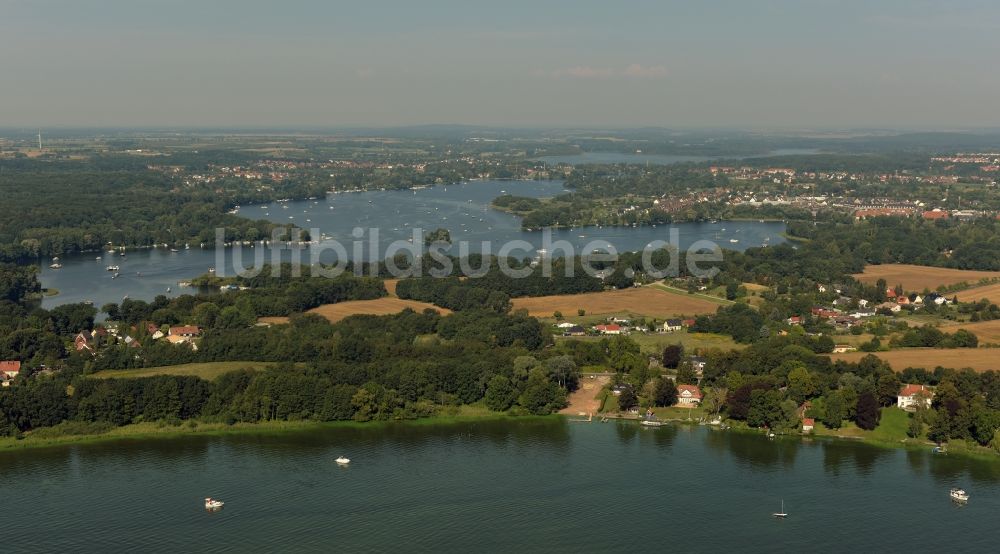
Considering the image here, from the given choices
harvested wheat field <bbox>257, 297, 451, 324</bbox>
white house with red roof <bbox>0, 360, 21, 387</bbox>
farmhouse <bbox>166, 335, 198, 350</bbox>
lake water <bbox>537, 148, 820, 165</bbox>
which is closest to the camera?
white house with red roof <bbox>0, 360, 21, 387</bbox>

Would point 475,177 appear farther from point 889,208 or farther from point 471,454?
point 471,454

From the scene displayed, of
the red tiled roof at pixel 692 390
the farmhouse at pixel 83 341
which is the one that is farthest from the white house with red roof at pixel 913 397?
the farmhouse at pixel 83 341

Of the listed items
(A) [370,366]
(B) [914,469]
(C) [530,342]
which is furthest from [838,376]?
(A) [370,366]

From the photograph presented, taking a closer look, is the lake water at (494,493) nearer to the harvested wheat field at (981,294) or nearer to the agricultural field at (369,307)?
the agricultural field at (369,307)

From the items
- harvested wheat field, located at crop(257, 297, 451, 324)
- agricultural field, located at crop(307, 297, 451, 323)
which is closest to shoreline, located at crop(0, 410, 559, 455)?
harvested wheat field, located at crop(257, 297, 451, 324)

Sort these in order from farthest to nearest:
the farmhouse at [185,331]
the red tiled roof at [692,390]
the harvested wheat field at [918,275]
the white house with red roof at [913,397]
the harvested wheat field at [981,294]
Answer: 1. the harvested wheat field at [918,275]
2. the harvested wheat field at [981,294]
3. the farmhouse at [185,331]
4. the red tiled roof at [692,390]
5. the white house with red roof at [913,397]

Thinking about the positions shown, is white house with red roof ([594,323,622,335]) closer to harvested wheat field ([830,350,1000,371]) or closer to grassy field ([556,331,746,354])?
grassy field ([556,331,746,354])

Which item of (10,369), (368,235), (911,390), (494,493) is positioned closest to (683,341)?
(911,390)
